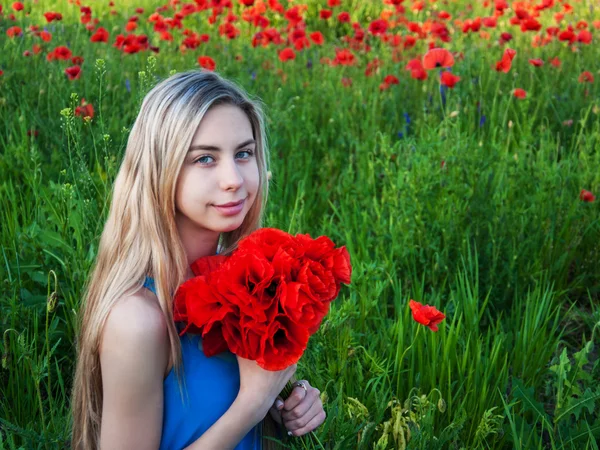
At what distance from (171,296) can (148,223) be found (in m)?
0.15

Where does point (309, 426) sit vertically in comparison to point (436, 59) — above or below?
below

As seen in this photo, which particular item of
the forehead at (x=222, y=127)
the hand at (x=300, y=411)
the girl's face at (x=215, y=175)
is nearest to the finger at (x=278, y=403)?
the hand at (x=300, y=411)

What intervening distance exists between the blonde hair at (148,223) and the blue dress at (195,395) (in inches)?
1.4

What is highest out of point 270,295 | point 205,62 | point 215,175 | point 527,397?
point 215,175

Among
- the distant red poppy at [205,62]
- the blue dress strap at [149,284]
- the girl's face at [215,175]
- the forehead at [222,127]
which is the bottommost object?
the distant red poppy at [205,62]

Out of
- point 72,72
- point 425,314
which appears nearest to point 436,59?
point 72,72

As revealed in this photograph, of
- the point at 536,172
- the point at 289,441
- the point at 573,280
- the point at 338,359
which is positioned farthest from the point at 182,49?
the point at 289,441

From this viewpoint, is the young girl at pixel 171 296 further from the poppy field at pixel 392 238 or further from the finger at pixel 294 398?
the poppy field at pixel 392 238

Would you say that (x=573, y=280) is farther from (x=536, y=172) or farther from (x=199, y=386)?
(x=199, y=386)

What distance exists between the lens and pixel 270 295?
1.33m

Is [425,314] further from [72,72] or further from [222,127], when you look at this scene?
[72,72]

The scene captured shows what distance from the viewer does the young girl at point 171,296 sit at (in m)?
1.44

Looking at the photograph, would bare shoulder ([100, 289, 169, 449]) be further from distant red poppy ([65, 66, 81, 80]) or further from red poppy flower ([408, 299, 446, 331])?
distant red poppy ([65, 66, 81, 80])

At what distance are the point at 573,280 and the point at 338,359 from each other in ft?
4.81
